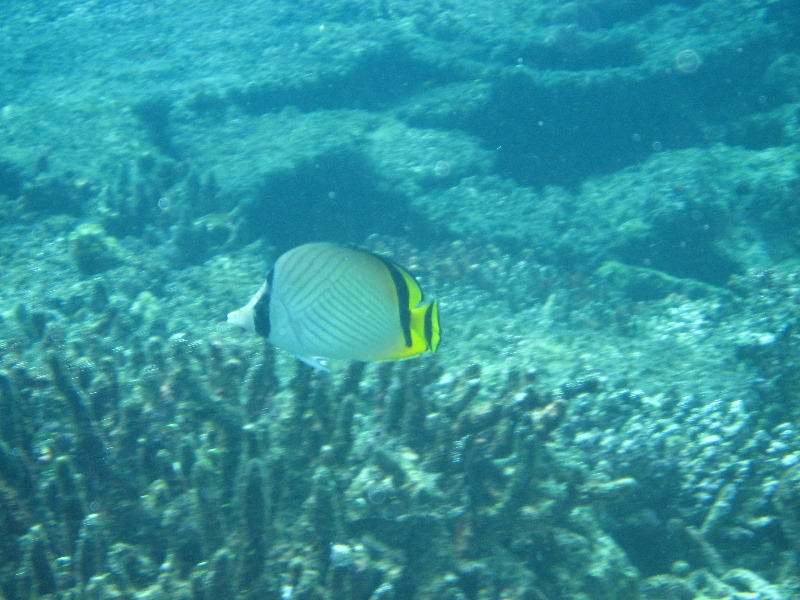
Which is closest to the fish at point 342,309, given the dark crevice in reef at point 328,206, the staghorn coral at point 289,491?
the staghorn coral at point 289,491

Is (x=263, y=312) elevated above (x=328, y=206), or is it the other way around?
(x=263, y=312)

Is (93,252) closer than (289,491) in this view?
No

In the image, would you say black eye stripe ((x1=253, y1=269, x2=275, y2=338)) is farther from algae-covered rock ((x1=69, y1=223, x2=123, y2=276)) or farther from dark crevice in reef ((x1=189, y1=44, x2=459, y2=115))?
dark crevice in reef ((x1=189, y1=44, x2=459, y2=115))

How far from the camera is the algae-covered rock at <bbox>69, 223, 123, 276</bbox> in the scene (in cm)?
553

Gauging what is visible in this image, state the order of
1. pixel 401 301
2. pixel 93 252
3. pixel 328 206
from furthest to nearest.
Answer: pixel 328 206 → pixel 93 252 → pixel 401 301

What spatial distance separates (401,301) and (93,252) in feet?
16.8

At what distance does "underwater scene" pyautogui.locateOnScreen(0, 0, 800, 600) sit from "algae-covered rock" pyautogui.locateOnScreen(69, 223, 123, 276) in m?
0.03

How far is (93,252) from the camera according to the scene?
557 centimetres

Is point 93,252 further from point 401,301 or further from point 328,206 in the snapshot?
point 401,301

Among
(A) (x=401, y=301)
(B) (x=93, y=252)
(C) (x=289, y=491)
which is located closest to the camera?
(A) (x=401, y=301)

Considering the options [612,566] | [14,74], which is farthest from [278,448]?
[14,74]

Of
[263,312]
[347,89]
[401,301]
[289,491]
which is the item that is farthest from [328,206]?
[401,301]

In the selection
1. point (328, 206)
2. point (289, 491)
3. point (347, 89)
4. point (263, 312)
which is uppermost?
point (347, 89)

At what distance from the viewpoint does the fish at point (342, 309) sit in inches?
63.8
